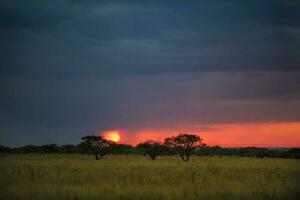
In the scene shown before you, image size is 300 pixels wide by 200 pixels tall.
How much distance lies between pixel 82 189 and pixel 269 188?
785 cm

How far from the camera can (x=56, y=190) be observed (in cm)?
2088

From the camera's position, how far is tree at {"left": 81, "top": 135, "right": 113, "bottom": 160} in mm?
75125

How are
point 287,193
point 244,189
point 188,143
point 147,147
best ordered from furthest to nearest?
point 147,147 < point 188,143 < point 244,189 < point 287,193

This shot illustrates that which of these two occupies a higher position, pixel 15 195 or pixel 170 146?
pixel 170 146

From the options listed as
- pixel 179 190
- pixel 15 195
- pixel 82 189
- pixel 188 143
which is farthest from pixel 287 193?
pixel 188 143

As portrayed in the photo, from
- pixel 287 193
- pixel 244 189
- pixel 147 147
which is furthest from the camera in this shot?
pixel 147 147

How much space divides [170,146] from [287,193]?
50392 mm

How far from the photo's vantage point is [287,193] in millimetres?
20547

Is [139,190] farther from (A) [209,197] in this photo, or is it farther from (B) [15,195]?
(B) [15,195]

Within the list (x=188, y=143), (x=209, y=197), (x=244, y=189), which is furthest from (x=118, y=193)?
(x=188, y=143)

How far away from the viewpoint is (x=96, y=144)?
7581cm

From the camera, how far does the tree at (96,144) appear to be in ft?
246

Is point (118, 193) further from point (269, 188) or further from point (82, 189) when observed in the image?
point (269, 188)

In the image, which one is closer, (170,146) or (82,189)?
(82,189)
